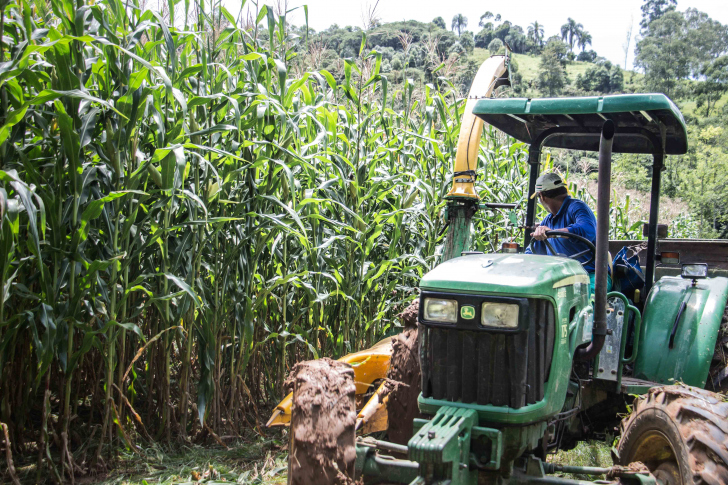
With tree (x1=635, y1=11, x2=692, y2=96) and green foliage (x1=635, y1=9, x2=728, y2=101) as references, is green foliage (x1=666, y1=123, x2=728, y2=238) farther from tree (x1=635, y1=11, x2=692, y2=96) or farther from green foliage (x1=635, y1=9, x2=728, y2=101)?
tree (x1=635, y1=11, x2=692, y2=96)

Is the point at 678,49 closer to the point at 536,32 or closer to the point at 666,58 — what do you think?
the point at 666,58

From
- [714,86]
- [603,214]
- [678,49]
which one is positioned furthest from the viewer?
[678,49]

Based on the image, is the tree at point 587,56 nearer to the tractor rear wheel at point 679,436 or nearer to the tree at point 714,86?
the tree at point 714,86

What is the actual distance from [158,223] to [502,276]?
78.9 inches

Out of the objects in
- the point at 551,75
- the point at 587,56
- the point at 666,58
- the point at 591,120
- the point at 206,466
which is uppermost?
the point at 587,56

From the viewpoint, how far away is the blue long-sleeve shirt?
338 centimetres

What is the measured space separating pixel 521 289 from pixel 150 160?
76.1 inches

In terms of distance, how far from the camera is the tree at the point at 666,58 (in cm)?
6594

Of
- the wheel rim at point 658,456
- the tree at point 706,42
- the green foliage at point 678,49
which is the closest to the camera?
the wheel rim at point 658,456

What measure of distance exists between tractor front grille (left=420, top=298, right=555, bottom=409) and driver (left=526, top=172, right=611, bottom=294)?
1069mm

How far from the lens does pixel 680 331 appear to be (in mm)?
3180

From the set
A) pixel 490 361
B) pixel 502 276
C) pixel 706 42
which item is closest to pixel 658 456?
pixel 490 361

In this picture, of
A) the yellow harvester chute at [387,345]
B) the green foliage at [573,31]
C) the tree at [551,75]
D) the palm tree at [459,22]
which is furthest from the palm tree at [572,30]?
the yellow harvester chute at [387,345]

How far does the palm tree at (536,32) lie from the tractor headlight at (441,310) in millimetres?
109243
